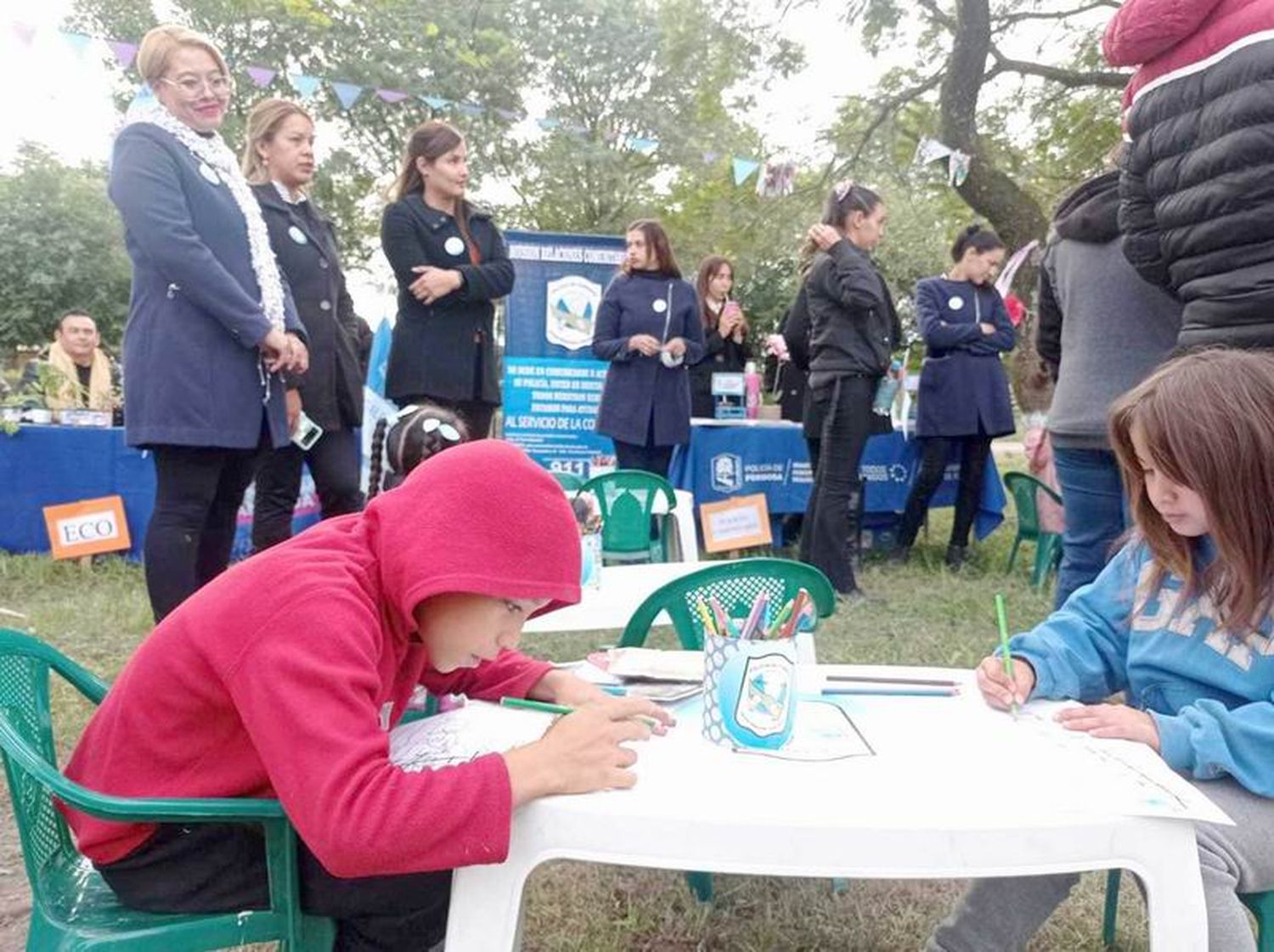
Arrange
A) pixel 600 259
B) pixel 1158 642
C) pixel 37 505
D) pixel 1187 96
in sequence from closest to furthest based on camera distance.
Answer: pixel 1158 642
pixel 1187 96
pixel 37 505
pixel 600 259

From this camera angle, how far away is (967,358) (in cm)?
515

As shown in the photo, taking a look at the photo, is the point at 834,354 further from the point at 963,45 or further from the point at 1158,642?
the point at 963,45

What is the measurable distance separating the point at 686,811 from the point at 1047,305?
7.77 ft

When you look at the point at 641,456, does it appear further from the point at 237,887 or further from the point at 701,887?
the point at 237,887

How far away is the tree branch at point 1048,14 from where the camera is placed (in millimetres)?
10633

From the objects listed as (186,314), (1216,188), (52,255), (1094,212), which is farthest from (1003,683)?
(52,255)

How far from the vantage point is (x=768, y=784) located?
3.25ft

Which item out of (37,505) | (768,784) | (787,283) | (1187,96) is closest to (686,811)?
(768,784)

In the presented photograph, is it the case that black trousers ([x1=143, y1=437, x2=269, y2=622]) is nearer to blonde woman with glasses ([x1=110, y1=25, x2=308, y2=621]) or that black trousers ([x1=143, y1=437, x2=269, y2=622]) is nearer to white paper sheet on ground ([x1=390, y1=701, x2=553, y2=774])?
blonde woman with glasses ([x1=110, y1=25, x2=308, y2=621])

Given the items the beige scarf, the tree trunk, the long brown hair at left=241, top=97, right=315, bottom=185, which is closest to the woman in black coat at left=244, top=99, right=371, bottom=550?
the long brown hair at left=241, top=97, right=315, bottom=185

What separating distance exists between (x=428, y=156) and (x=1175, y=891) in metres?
3.29

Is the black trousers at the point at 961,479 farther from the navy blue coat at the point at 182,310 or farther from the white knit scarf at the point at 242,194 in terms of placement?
the navy blue coat at the point at 182,310

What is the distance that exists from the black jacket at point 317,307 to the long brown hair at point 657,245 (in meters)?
1.82

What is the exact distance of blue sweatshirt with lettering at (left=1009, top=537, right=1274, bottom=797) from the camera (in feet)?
4.02
